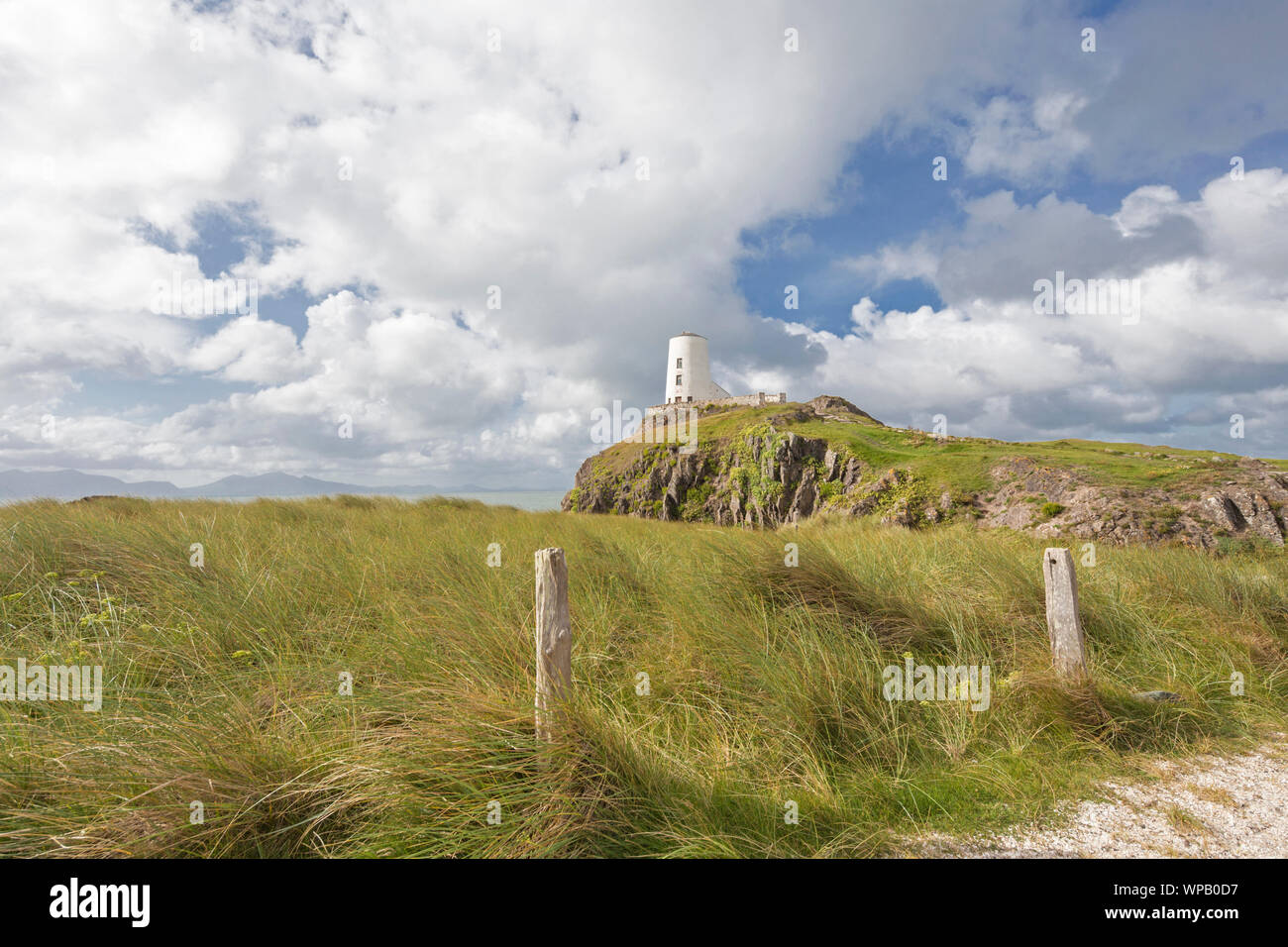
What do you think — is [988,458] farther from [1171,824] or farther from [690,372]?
[690,372]

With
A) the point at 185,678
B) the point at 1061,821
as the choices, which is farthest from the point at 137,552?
the point at 1061,821

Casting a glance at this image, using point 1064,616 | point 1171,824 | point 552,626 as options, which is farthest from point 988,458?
point 552,626

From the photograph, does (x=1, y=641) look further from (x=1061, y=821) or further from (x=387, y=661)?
(x=1061, y=821)

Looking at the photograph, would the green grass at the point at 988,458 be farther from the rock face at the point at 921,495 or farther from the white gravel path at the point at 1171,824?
the white gravel path at the point at 1171,824

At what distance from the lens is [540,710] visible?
3297mm

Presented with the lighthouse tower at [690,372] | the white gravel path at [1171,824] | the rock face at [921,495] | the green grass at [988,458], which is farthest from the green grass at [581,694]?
the lighthouse tower at [690,372]

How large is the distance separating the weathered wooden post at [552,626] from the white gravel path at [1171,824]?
8.05 feet

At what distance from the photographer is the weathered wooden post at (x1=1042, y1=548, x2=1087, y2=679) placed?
17.5ft

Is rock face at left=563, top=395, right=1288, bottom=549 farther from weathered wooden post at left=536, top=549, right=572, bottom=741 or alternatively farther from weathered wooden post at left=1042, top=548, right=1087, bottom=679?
weathered wooden post at left=536, top=549, right=572, bottom=741

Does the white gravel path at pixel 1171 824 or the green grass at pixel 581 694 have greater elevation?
the green grass at pixel 581 694

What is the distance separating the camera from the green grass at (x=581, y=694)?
118 inches

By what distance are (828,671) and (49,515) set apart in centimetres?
1146

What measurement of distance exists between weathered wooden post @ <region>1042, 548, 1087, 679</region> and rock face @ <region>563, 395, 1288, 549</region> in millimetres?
7842

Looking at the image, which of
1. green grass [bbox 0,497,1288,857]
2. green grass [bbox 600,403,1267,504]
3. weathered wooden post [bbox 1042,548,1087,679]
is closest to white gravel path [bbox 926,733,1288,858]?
green grass [bbox 0,497,1288,857]
